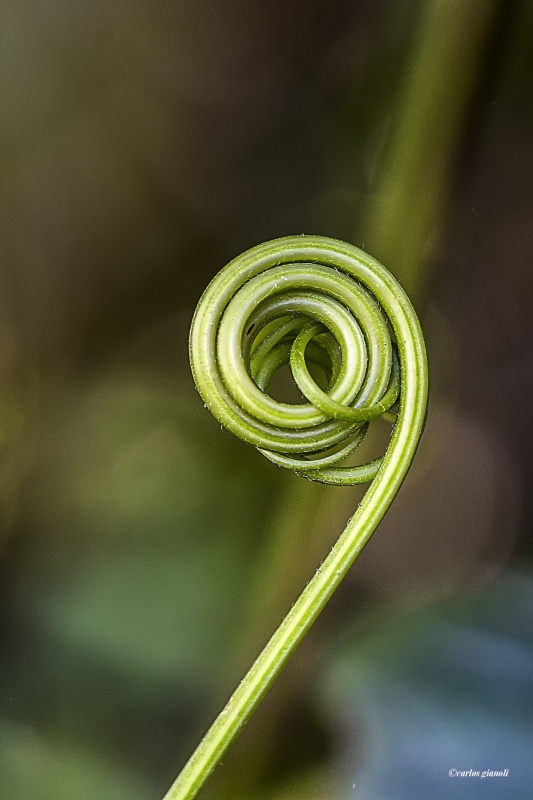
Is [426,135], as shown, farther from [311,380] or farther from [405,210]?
[311,380]

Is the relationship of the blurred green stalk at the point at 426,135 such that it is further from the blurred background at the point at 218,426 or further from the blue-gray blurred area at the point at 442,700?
the blue-gray blurred area at the point at 442,700

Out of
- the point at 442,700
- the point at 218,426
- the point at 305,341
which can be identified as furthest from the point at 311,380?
the point at 442,700

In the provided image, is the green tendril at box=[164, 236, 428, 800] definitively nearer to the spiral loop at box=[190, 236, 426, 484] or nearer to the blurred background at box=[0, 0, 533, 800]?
the spiral loop at box=[190, 236, 426, 484]

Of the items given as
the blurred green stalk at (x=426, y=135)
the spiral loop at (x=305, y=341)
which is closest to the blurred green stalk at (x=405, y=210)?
the blurred green stalk at (x=426, y=135)

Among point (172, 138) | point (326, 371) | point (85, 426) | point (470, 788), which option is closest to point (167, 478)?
point (85, 426)

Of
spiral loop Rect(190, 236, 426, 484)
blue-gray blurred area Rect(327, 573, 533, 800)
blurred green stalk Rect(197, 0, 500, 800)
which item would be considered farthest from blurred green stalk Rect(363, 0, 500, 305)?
blue-gray blurred area Rect(327, 573, 533, 800)

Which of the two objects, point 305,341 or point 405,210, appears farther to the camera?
point 405,210

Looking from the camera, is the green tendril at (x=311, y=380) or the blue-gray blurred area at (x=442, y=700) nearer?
the green tendril at (x=311, y=380)

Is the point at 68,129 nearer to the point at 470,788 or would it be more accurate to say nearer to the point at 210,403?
the point at 210,403
